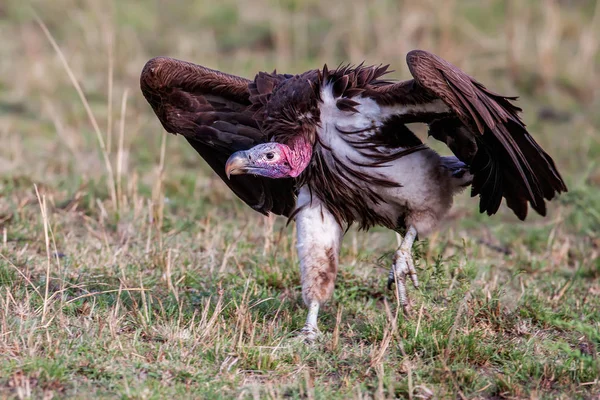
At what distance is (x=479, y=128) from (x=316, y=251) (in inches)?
38.5

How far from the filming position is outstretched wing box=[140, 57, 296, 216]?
4.59m

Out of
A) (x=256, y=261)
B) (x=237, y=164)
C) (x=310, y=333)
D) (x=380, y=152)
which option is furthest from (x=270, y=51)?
(x=310, y=333)

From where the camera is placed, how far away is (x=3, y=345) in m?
3.46

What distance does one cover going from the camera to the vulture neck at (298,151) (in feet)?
13.3

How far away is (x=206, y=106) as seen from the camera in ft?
15.4

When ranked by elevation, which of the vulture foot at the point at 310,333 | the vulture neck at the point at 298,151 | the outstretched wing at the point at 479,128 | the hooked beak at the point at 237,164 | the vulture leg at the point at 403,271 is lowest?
the vulture foot at the point at 310,333

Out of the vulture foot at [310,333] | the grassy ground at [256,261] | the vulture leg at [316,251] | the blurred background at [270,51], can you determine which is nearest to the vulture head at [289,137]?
the vulture leg at [316,251]

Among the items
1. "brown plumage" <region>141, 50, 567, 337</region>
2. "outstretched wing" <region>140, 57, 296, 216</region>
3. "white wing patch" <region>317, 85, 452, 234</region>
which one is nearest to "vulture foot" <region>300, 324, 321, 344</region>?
"brown plumage" <region>141, 50, 567, 337</region>

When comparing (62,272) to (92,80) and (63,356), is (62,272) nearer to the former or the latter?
(63,356)

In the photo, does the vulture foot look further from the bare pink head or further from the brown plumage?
the bare pink head

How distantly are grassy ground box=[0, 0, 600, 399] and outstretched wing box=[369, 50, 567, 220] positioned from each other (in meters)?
0.47

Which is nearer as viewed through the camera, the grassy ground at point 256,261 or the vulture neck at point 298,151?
the grassy ground at point 256,261

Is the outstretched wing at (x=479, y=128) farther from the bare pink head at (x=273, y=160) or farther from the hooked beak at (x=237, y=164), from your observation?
the hooked beak at (x=237, y=164)

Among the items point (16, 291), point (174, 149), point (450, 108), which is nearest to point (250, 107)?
point (450, 108)
